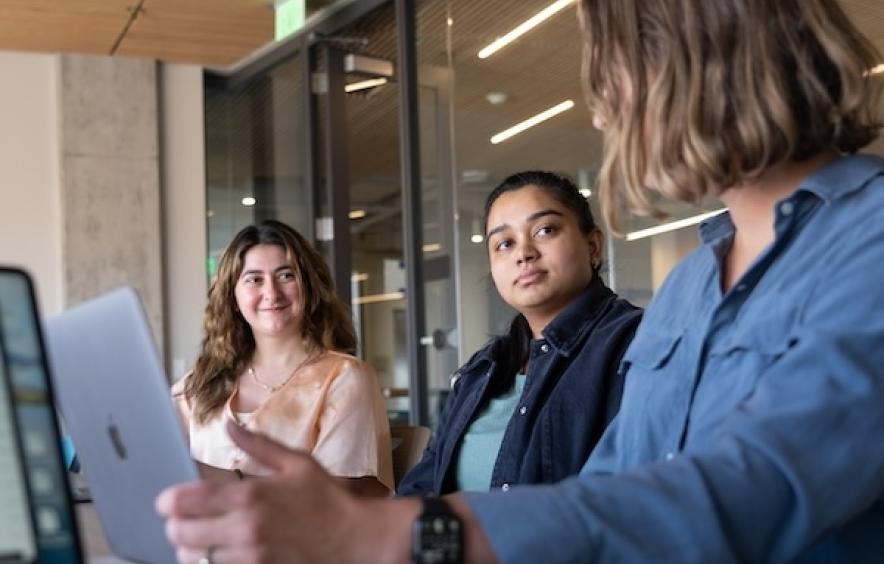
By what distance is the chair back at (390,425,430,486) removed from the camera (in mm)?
2936

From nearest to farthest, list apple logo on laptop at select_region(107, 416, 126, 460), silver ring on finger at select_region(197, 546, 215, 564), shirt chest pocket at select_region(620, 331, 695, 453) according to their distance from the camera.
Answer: silver ring on finger at select_region(197, 546, 215, 564)
apple logo on laptop at select_region(107, 416, 126, 460)
shirt chest pocket at select_region(620, 331, 695, 453)

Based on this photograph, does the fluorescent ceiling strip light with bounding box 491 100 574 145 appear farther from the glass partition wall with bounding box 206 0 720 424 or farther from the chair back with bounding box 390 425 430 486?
the chair back with bounding box 390 425 430 486

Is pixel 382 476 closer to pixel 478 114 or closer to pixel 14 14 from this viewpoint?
pixel 478 114

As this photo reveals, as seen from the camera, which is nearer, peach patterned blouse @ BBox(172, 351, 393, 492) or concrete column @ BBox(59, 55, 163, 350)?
peach patterned blouse @ BBox(172, 351, 393, 492)

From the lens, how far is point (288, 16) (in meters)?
6.18

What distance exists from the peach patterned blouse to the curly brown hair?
7.2 inches

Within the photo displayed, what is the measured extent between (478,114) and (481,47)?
34cm

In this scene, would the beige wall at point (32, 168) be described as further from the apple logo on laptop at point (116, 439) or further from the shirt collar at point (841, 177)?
the shirt collar at point (841, 177)

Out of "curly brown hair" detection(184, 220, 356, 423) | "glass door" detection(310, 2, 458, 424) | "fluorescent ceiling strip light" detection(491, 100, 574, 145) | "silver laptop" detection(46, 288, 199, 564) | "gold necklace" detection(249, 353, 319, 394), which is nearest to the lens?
"silver laptop" detection(46, 288, 199, 564)

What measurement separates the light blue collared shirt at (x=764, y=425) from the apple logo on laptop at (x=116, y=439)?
422 millimetres

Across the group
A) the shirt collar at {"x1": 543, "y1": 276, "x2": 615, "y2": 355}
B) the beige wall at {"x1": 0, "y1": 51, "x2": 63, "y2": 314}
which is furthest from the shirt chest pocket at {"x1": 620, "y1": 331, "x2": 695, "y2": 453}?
the beige wall at {"x1": 0, "y1": 51, "x2": 63, "y2": 314}

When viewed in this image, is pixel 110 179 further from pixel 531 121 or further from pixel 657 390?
pixel 657 390

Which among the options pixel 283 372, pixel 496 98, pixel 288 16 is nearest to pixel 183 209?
pixel 288 16

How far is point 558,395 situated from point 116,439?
122cm
